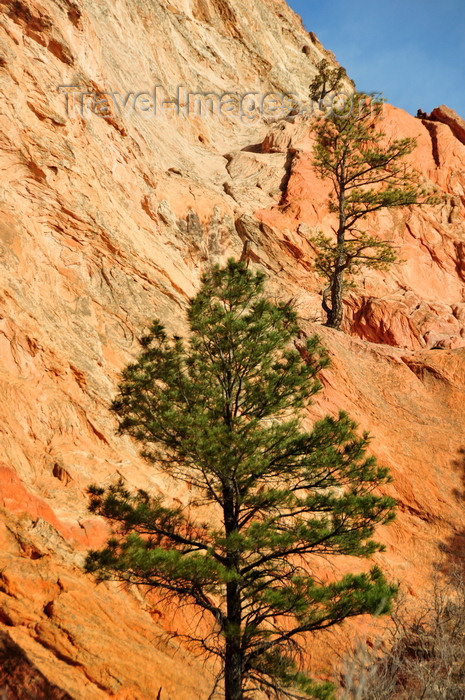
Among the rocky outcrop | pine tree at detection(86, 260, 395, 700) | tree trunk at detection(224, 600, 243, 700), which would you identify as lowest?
tree trunk at detection(224, 600, 243, 700)

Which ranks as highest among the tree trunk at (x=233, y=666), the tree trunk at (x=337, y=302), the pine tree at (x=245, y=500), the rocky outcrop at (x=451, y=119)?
the rocky outcrop at (x=451, y=119)

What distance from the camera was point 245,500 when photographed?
9.20m

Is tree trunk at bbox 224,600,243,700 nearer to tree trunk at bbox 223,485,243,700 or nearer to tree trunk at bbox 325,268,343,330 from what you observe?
tree trunk at bbox 223,485,243,700

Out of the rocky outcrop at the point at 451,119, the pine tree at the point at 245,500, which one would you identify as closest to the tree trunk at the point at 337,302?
the pine tree at the point at 245,500

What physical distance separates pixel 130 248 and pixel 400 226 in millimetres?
17781

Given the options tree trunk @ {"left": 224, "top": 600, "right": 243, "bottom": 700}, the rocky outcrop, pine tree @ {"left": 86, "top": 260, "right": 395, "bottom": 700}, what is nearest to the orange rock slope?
the rocky outcrop

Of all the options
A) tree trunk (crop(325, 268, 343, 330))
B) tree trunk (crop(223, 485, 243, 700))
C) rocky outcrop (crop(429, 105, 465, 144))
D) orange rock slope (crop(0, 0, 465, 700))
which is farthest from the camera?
rocky outcrop (crop(429, 105, 465, 144))

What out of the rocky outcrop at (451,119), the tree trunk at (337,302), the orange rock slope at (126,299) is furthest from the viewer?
the rocky outcrop at (451,119)

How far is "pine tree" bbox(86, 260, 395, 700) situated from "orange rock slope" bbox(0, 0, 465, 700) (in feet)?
4.27

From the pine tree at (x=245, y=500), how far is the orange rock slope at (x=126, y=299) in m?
1.30

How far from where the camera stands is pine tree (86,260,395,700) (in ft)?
25.7

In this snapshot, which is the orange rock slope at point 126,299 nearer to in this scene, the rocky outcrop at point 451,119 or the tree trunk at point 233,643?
the rocky outcrop at point 451,119

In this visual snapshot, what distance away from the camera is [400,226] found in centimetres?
3009

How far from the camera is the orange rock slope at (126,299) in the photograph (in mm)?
9047
